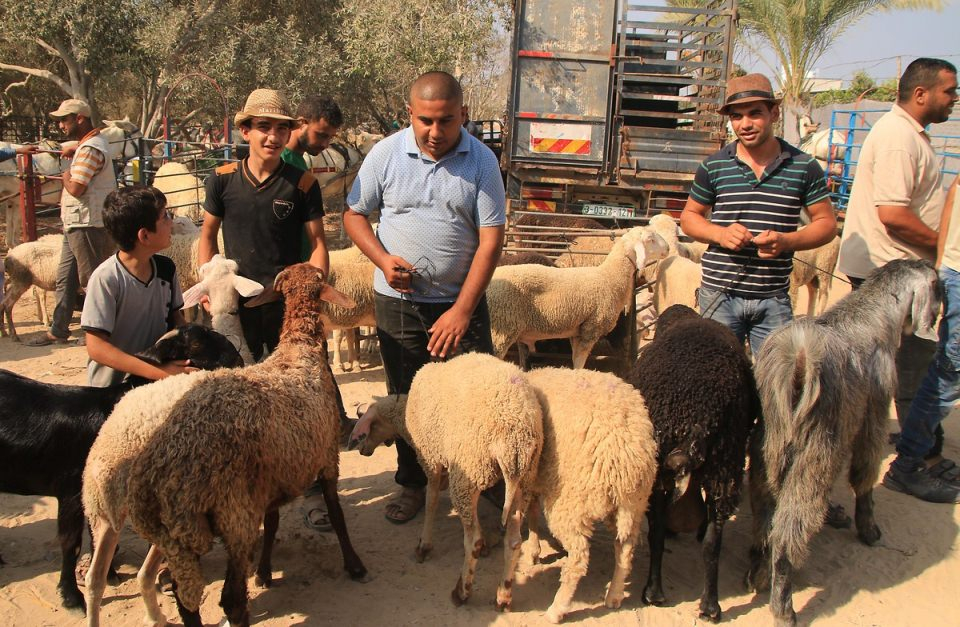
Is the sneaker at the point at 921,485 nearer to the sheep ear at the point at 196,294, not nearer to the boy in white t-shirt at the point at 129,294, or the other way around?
the boy in white t-shirt at the point at 129,294

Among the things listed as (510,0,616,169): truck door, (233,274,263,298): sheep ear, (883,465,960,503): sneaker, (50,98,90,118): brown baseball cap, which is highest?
(510,0,616,169): truck door

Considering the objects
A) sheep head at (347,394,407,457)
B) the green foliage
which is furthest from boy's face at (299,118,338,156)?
the green foliage

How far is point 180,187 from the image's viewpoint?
436 inches

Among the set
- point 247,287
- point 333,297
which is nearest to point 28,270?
point 247,287

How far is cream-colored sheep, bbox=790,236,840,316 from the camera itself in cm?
878

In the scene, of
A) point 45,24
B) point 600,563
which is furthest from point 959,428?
point 45,24

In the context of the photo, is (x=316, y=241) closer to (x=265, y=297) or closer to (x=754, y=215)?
(x=265, y=297)

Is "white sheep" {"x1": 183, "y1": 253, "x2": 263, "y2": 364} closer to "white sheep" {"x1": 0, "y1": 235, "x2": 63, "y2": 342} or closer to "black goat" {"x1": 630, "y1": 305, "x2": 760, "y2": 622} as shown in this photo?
"black goat" {"x1": 630, "y1": 305, "x2": 760, "y2": 622}

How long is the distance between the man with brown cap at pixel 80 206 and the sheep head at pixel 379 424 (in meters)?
4.04

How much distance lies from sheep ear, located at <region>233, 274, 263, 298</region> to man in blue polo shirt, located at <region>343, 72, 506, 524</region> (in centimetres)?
68

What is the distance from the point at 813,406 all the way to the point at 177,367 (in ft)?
10.2

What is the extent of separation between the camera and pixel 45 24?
1360 centimetres

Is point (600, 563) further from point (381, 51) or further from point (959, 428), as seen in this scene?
point (381, 51)

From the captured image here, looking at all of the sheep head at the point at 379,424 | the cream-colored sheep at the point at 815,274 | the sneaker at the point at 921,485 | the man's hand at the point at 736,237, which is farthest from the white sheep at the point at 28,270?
the cream-colored sheep at the point at 815,274
